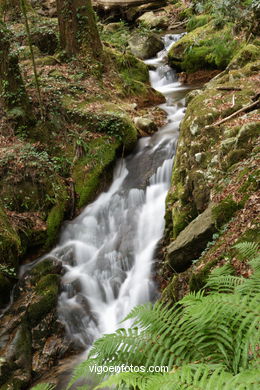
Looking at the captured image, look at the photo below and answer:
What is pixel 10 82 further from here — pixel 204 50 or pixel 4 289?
pixel 204 50

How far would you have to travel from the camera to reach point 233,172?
5.32 meters

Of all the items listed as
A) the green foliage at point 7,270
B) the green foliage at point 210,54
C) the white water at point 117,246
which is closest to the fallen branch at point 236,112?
the white water at point 117,246

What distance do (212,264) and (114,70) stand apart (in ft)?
34.1

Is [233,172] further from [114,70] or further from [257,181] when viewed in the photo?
[114,70]

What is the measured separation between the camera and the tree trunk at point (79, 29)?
37.8 feet

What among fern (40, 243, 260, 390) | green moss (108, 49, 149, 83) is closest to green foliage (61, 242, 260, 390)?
fern (40, 243, 260, 390)

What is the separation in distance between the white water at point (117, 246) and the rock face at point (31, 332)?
27 cm

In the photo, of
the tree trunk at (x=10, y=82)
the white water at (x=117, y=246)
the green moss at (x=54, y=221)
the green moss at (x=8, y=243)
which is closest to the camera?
the white water at (x=117, y=246)

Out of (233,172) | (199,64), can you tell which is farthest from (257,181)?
(199,64)

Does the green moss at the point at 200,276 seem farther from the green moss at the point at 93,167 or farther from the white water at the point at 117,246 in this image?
the green moss at the point at 93,167

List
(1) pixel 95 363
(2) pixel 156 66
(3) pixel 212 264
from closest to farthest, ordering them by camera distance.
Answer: (1) pixel 95 363 → (3) pixel 212 264 → (2) pixel 156 66

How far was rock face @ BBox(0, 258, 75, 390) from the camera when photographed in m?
5.45

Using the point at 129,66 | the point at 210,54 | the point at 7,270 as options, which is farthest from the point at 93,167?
the point at 210,54

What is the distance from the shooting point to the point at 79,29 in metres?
11.7
